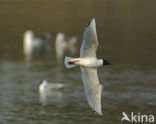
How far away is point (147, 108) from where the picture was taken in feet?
48.1

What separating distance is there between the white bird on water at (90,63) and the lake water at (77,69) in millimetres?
2429

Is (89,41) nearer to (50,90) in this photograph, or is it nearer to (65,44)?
(50,90)

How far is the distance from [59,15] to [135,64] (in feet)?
55.1

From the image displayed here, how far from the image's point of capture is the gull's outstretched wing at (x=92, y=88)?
10.8 metres

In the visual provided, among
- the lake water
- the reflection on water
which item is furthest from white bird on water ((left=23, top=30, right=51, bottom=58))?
the reflection on water

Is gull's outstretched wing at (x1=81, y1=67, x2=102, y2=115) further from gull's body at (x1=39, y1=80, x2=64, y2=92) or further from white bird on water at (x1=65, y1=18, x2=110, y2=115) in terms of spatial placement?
gull's body at (x1=39, y1=80, x2=64, y2=92)

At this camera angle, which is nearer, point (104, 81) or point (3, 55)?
point (104, 81)

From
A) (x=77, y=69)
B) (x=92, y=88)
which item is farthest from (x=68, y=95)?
(x=92, y=88)

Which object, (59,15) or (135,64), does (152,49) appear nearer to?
(135,64)

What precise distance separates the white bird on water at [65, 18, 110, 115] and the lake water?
243 centimetres

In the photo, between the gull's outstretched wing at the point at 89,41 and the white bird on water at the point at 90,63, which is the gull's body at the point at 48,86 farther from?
the gull's outstretched wing at the point at 89,41

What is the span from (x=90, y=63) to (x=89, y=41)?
414 millimetres

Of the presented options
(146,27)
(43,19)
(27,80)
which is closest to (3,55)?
(27,80)

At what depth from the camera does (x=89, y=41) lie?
10.6 metres
